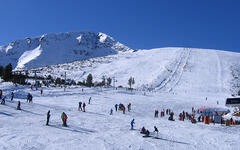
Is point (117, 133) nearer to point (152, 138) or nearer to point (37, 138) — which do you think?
point (152, 138)

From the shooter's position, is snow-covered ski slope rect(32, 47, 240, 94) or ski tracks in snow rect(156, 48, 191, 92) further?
snow-covered ski slope rect(32, 47, 240, 94)

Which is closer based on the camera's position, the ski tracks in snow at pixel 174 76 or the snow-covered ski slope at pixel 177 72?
the ski tracks in snow at pixel 174 76

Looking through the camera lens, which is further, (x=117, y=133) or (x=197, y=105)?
(x=197, y=105)

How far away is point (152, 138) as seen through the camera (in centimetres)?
1411

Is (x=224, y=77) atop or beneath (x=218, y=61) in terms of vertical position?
beneath

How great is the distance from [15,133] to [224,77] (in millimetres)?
92548

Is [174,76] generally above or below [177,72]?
below

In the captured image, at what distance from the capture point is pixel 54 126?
15398 millimetres

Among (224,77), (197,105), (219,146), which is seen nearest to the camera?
(219,146)

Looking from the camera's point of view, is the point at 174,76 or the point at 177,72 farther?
the point at 177,72

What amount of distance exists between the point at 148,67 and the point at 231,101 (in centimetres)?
8300

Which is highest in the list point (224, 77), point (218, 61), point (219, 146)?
point (218, 61)

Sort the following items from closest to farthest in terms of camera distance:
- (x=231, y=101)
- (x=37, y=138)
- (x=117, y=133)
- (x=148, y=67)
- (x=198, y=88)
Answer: (x=37, y=138), (x=117, y=133), (x=231, y=101), (x=198, y=88), (x=148, y=67)

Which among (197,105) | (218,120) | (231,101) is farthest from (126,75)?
(218,120)
